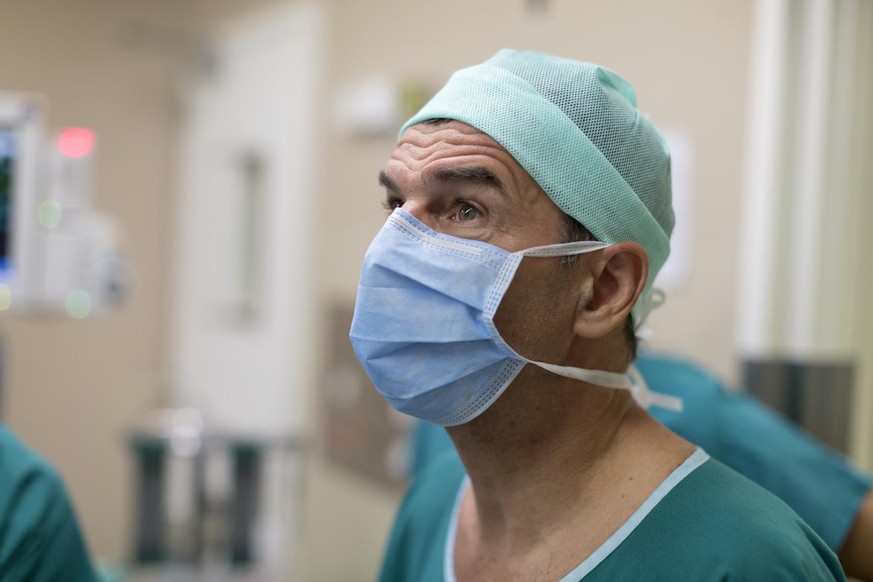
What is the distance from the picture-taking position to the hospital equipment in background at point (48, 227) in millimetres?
1846

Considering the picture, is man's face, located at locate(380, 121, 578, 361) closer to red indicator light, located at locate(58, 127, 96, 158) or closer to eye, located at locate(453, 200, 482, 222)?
eye, located at locate(453, 200, 482, 222)

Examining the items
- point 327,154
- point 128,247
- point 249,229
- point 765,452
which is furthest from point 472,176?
point 128,247

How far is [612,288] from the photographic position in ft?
3.40

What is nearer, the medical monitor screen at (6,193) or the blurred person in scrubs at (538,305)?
the blurred person in scrubs at (538,305)

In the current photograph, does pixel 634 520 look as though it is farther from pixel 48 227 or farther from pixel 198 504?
pixel 198 504

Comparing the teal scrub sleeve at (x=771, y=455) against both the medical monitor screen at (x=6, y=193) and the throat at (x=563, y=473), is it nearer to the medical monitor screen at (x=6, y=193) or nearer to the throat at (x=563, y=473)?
the throat at (x=563, y=473)

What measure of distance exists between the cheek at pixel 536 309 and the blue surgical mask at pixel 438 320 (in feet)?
Result: 0.04

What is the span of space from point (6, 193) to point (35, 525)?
784mm

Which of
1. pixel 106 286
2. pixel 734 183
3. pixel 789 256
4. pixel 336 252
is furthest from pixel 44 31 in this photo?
pixel 789 256

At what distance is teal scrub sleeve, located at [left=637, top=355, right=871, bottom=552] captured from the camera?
1404 millimetres

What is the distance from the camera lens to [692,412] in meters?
1.50

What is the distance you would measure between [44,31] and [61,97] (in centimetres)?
27

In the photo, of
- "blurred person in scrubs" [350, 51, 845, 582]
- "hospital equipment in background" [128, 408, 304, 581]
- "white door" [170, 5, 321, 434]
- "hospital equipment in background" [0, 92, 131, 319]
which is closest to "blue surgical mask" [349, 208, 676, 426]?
"blurred person in scrubs" [350, 51, 845, 582]

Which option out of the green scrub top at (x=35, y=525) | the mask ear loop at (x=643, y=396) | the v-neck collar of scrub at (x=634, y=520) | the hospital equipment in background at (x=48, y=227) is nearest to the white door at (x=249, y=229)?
the hospital equipment in background at (x=48, y=227)
